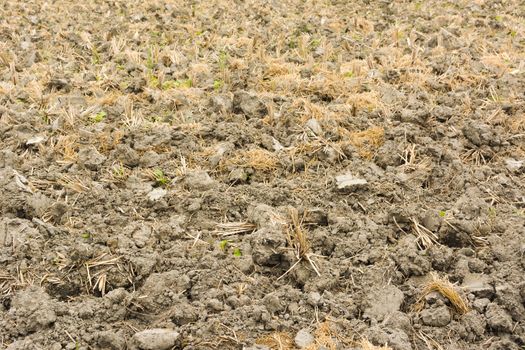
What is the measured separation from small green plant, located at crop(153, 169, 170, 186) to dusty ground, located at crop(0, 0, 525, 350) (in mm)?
11

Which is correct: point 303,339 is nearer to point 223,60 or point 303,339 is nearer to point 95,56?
point 223,60

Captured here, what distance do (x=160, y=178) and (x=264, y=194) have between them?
780 millimetres

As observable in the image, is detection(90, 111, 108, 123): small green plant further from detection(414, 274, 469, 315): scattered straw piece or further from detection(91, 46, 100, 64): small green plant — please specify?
detection(414, 274, 469, 315): scattered straw piece

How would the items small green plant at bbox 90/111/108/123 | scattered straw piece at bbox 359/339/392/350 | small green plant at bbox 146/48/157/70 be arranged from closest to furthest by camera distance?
scattered straw piece at bbox 359/339/392/350 → small green plant at bbox 90/111/108/123 → small green plant at bbox 146/48/157/70

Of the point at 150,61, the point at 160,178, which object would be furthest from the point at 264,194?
the point at 150,61

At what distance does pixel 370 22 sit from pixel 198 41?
2266mm

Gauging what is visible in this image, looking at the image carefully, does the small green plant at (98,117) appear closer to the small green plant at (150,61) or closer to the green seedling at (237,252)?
the small green plant at (150,61)

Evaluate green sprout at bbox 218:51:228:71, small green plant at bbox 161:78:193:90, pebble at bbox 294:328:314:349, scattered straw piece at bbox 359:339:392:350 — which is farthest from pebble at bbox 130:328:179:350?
green sprout at bbox 218:51:228:71

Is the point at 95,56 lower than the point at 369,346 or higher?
lower

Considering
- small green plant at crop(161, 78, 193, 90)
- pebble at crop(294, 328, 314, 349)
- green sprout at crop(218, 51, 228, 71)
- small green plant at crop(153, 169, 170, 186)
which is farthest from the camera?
green sprout at crop(218, 51, 228, 71)

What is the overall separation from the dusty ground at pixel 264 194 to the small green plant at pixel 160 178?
0.01 m

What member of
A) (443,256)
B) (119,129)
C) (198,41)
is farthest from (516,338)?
(198,41)

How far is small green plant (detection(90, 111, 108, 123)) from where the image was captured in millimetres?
4441

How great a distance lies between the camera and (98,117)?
4.48 metres
